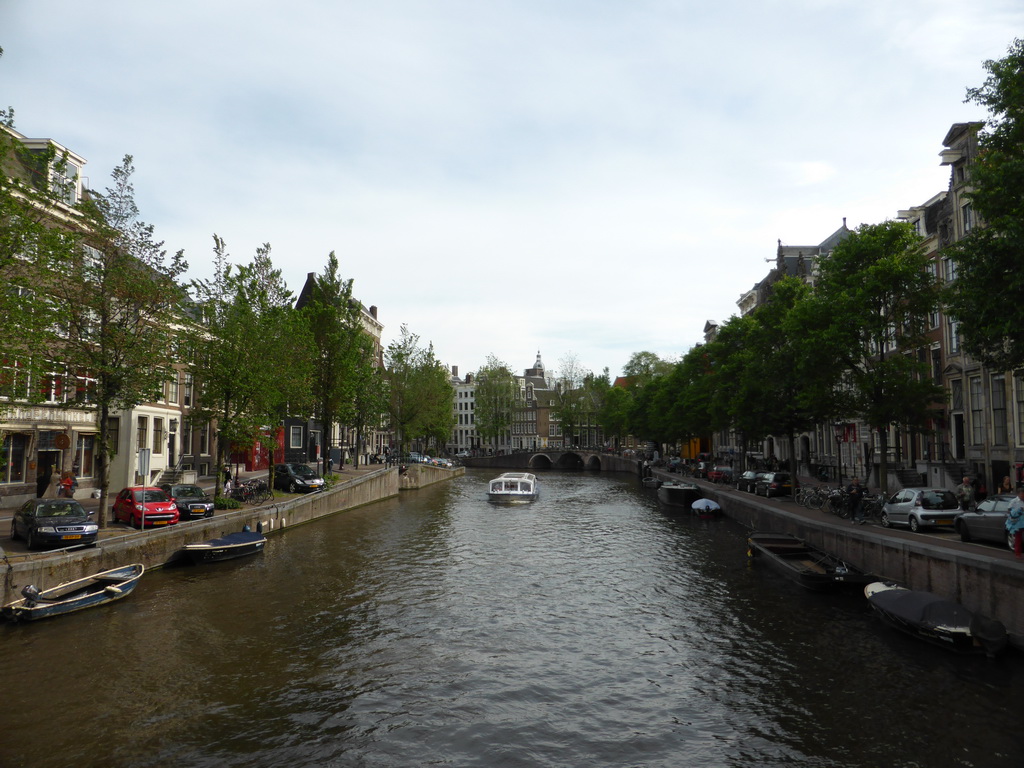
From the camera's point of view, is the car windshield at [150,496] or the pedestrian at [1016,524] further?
the car windshield at [150,496]

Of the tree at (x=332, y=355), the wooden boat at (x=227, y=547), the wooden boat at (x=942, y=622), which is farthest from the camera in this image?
the tree at (x=332, y=355)

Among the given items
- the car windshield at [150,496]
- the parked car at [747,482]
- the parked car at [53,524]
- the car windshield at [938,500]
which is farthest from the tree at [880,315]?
the parked car at [53,524]

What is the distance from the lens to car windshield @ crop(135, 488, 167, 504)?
28.3m

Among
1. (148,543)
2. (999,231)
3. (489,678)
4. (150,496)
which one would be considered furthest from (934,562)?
(150,496)

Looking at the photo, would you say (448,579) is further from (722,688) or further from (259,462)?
(259,462)

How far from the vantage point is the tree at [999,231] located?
17078 millimetres

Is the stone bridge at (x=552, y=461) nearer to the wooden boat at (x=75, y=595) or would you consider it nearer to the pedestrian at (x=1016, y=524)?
the pedestrian at (x=1016, y=524)

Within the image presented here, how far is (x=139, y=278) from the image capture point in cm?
2692

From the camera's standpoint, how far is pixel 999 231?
17.9m

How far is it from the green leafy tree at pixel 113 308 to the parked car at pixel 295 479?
1973cm

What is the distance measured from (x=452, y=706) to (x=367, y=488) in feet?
138

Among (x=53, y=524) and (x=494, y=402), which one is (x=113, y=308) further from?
(x=494, y=402)

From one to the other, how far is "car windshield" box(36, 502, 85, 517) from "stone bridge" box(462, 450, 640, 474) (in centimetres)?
9468

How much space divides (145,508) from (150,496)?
1.03 metres
